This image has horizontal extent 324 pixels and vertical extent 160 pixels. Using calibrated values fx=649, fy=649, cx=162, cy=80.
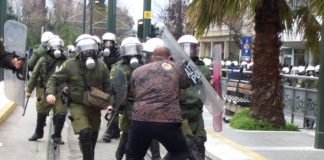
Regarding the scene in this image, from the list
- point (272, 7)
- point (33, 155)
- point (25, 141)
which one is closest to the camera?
point (33, 155)

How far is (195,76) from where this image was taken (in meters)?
6.75

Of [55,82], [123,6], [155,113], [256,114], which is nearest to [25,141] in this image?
[55,82]

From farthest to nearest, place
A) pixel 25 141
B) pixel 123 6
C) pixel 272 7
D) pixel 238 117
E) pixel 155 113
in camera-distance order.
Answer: pixel 123 6
pixel 238 117
pixel 272 7
pixel 25 141
pixel 155 113

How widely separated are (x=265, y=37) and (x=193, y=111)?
16.8 ft

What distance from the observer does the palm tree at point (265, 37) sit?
1196 centimetres

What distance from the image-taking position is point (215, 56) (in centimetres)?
785

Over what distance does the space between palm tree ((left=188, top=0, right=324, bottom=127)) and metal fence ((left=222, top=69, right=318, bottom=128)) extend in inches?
35.8

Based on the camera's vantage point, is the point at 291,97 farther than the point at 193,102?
Yes

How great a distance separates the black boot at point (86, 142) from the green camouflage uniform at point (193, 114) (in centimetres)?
116

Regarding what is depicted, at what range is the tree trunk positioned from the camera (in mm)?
12211

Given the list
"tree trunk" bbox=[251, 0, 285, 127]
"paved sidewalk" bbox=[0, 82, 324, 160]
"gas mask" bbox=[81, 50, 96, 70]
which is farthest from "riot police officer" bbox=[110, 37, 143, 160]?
"tree trunk" bbox=[251, 0, 285, 127]

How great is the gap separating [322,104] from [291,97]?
398 cm

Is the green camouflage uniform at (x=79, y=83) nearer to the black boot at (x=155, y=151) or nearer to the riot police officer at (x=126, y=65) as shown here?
the riot police officer at (x=126, y=65)

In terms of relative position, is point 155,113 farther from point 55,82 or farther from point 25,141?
point 25,141
